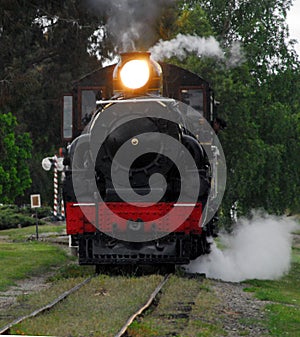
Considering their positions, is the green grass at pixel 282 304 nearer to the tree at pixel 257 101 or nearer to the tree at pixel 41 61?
the tree at pixel 257 101

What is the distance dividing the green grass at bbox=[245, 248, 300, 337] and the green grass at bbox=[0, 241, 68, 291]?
402 centimetres

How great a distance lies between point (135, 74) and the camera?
13.9 metres

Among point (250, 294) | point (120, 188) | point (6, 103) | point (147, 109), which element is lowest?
point (250, 294)

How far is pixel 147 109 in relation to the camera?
1334 centimetres

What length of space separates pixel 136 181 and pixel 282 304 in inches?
118

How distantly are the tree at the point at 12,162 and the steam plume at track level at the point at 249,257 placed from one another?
49.9 feet

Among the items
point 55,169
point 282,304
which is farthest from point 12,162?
point 282,304

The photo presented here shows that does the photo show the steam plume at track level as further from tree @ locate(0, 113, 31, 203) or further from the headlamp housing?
tree @ locate(0, 113, 31, 203)

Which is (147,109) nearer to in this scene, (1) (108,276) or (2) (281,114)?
(1) (108,276)

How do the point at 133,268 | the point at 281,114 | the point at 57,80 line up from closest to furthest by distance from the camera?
the point at 133,268, the point at 281,114, the point at 57,80

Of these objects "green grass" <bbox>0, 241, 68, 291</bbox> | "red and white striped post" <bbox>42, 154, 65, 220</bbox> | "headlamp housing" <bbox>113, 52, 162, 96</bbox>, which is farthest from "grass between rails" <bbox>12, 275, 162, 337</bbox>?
"red and white striped post" <bbox>42, 154, 65, 220</bbox>

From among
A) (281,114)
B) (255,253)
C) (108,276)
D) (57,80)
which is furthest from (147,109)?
(57,80)

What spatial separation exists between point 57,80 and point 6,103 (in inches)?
297

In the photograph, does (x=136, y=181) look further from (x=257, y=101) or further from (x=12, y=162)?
(x=12, y=162)
